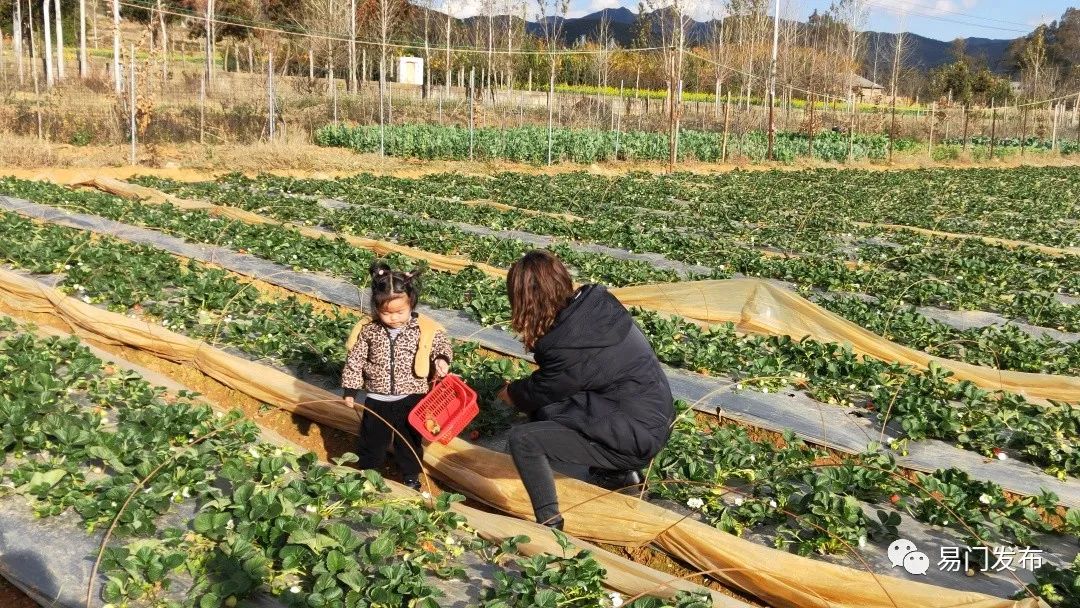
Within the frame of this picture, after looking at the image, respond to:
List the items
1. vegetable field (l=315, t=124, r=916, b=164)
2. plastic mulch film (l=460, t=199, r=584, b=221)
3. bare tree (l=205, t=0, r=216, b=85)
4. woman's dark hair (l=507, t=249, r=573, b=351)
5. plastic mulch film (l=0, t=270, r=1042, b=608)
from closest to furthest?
plastic mulch film (l=0, t=270, r=1042, b=608) → woman's dark hair (l=507, t=249, r=573, b=351) → plastic mulch film (l=460, t=199, r=584, b=221) → bare tree (l=205, t=0, r=216, b=85) → vegetable field (l=315, t=124, r=916, b=164)

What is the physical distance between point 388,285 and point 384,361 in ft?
1.49

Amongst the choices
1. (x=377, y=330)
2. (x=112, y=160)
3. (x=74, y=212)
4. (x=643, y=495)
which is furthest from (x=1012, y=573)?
(x=112, y=160)

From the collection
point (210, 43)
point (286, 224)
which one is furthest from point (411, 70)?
point (286, 224)

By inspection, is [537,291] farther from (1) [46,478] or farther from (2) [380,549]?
(1) [46,478]

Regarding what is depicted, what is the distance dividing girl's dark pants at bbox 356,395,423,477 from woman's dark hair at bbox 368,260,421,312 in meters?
0.52

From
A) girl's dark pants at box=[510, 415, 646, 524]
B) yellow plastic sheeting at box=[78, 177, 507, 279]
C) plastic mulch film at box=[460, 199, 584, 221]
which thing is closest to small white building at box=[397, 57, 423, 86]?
yellow plastic sheeting at box=[78, 177, 507, 279]

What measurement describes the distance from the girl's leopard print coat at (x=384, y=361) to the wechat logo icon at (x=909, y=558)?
92.4 inches

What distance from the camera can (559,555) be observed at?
3701 millimetres

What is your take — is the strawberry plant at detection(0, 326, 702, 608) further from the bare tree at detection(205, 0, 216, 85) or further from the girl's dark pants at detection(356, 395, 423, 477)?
the bare tree at detection(205, 0, 216, 85)

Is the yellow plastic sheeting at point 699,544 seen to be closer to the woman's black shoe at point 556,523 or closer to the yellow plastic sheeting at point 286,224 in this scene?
the woman's black shoe at point 556,523

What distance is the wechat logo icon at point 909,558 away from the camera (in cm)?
375

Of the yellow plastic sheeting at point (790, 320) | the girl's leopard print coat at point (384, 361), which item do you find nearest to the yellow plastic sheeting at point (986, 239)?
the yellow plastic sheeting at point (790, 320)

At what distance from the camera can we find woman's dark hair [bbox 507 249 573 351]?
12.9 feet

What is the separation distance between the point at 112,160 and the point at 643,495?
19272mm
